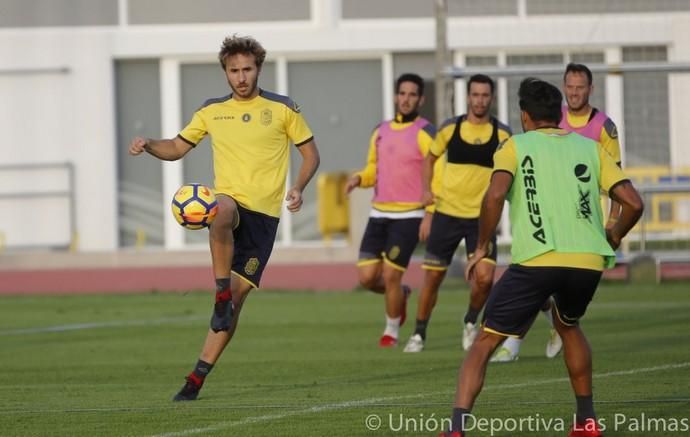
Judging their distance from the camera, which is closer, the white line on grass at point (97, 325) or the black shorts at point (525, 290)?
the black shorts at point (525, 290)

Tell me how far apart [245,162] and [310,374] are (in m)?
2.21

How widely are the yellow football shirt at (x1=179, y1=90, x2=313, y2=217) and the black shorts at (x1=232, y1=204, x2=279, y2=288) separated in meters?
0.07

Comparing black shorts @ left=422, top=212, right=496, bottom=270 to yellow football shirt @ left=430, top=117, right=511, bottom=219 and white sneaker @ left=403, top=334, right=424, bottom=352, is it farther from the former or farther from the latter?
white sneaker @ left=403, top=334, right=424, bottom=352

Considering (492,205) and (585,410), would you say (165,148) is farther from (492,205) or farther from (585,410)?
(585,410)

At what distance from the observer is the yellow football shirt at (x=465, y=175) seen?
13133 mm

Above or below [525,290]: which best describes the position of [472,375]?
below

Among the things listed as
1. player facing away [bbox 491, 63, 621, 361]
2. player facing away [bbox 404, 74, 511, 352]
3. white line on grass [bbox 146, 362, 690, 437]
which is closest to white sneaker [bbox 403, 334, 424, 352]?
player facing away [bbox 404, 74, 511, 352]

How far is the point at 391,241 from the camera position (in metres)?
14.0

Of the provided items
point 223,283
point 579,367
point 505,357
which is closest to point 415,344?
point 505,357

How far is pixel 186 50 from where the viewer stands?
89.5ft

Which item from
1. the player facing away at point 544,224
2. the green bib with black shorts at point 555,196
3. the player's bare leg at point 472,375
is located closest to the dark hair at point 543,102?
the player facing away at point 544,224

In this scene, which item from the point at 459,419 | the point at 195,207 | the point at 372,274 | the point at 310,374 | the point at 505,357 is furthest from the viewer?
the point at 372,274

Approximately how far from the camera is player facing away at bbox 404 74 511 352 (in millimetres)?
13031

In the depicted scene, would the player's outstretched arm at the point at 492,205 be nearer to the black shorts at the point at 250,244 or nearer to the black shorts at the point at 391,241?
the black shorts at the point at 250,244
